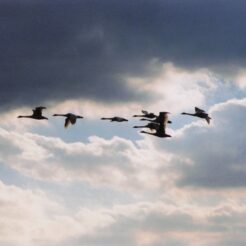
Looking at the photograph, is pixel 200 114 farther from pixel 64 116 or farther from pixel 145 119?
pixel 64 116

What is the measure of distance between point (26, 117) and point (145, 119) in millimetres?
19124

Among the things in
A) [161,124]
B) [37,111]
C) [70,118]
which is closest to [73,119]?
[70,118]

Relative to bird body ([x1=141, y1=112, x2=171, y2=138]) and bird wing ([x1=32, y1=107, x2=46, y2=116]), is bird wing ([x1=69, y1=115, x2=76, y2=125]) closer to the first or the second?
bird wing ([x1=32, y1=107, x2=46, y2=116])

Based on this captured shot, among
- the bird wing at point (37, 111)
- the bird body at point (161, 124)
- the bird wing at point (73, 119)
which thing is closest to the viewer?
the bird wing at point (73, 119)

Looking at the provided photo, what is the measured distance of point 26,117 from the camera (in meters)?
156

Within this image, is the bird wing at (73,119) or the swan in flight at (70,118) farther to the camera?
the swan in flight at (70,118)

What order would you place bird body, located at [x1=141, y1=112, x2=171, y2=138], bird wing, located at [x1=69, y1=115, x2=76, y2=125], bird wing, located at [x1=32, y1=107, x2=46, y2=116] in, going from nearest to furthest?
bird wing, located at [x1=69, y1=115, x2=76, y2=125], bird body, located at [x1=141, y1=112, x2=171, y2=138], bird wing, located at [x1=32, y1=107, x2=46, y2=116]

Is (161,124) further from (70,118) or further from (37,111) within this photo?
(37,111)

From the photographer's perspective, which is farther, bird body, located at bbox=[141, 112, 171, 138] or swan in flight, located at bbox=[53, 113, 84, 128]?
bird body, located at bbox=[141, 112, 171, 138]

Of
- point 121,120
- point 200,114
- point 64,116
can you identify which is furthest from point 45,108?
point 200,114

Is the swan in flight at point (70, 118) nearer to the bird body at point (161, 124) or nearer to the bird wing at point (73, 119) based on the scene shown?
the bird wing at point (73, 119)

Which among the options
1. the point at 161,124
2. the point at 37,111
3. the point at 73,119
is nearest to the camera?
the point at 73,119

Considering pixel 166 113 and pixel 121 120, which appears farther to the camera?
pixel 121 120

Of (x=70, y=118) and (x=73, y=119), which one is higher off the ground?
(x=70, y=118)
